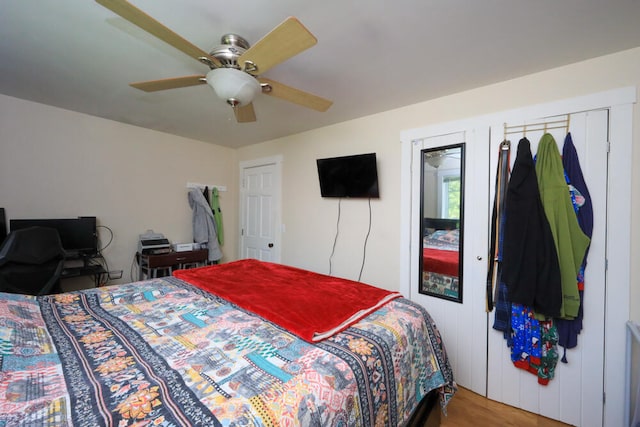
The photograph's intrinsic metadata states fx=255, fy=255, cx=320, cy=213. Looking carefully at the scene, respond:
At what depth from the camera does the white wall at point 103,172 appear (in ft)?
8.08

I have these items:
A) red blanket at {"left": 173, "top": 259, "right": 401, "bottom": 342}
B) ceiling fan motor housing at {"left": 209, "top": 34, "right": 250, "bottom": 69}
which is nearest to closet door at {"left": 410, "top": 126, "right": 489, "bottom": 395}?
red blanket at {"left": 173, "top": 259, "right": 401, "bottom": 342}

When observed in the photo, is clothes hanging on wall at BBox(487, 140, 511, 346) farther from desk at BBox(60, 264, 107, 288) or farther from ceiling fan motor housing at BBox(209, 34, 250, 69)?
desk at BBox(60, 264, 107, 288)

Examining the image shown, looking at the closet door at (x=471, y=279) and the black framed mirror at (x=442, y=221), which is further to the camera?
the black framed mirror at (x=442, y=221)

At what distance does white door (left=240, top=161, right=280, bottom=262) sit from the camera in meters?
3.61

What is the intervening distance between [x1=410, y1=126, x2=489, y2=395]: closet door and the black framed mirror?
4 centimetres

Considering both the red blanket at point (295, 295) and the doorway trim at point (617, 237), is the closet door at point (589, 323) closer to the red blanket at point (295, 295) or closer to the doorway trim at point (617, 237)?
the doorway trim at point (617, 237)

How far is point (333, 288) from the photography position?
1.79m

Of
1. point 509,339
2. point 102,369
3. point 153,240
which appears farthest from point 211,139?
point 509,339

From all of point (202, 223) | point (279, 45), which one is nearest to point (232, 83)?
point (279, 45)

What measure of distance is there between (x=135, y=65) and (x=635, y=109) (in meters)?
3.24

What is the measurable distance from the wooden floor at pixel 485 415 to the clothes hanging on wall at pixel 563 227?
78 cm

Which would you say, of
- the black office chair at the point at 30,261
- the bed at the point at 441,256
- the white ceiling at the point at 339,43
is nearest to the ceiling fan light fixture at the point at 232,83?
the white ceiling at the point at 339,43

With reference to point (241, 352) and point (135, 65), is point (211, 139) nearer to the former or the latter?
point (135, 65)

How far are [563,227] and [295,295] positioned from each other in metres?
1.79
